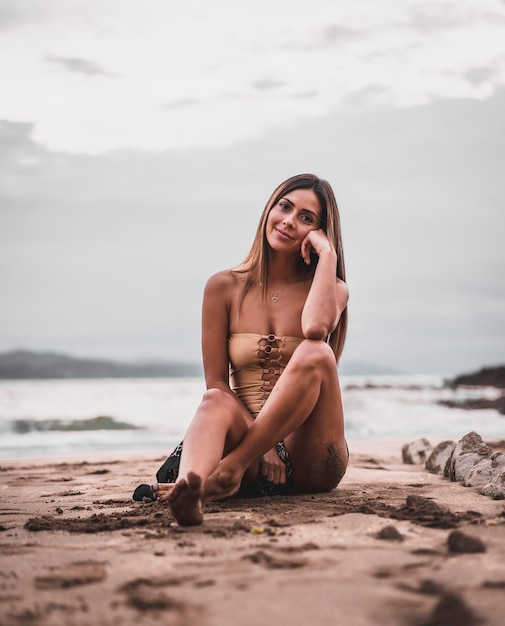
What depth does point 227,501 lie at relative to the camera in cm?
328

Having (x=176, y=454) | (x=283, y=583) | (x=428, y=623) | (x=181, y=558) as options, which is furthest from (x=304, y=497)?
(x=428, y=623)

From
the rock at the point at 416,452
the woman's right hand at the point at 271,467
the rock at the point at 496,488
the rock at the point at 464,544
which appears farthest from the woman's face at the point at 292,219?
the rock at the point at 416,452

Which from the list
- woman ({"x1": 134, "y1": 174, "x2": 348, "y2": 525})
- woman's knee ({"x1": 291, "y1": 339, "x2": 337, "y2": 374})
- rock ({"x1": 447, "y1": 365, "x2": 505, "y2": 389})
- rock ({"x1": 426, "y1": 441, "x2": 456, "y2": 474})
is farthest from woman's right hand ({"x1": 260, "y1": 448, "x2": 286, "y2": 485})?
rock ({"x1": 447, "y1": 365, "x2": 505, "y2": 389})

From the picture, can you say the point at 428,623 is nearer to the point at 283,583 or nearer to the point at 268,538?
the point at 283,583

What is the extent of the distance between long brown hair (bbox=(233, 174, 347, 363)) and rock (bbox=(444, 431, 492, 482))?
1.03m

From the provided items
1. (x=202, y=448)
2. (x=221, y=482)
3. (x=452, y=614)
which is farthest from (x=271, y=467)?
(x=452, y=614)

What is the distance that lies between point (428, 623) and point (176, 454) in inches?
81.0

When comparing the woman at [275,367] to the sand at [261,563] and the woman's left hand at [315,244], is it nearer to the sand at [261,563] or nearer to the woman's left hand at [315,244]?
the woman's left hand at [315,244]

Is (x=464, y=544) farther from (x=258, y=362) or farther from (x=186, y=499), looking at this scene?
(x=258, y=362)

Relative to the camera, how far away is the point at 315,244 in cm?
370

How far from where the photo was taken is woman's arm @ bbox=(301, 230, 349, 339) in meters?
3.24

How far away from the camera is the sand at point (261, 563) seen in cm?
164

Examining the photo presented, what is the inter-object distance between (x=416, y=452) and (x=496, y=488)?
7.28 ft

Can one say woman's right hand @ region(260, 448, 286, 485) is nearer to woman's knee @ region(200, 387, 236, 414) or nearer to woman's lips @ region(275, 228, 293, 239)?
woman's knee @ region(200, 387, 236, 414)
